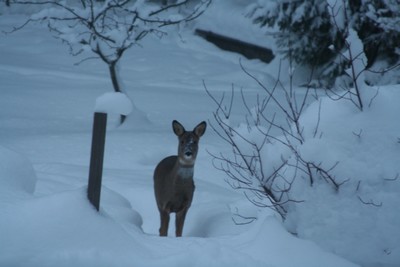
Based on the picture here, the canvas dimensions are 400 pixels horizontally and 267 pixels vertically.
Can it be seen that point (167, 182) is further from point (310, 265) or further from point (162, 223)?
point (310, 265)

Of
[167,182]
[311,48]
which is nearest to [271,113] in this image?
[311,48]

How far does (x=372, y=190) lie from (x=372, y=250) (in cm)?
37

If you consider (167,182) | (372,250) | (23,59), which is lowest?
(23,59)

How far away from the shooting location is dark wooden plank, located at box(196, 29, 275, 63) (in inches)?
774

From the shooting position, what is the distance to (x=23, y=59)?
57.7 feet

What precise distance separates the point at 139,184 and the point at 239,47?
47.9 feet

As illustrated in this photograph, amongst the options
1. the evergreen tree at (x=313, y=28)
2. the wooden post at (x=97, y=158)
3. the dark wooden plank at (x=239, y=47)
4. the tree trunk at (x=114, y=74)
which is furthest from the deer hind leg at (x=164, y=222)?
the dark wooden plank at (x=239, y=47)

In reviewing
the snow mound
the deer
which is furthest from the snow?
the deer

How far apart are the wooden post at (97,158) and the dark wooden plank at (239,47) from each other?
15828 millimetres

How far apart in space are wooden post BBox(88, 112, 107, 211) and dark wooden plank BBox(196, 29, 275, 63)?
15.8 meters

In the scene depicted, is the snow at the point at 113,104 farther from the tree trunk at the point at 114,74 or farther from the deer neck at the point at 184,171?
the tree trunk at the point at 114,74

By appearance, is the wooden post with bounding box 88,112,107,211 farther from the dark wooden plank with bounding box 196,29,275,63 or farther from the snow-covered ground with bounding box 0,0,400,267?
the dark wooden plank with bounding box 196,29,275,63

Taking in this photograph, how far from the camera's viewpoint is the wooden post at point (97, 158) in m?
3.20

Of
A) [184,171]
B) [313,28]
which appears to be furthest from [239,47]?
[184,171]
